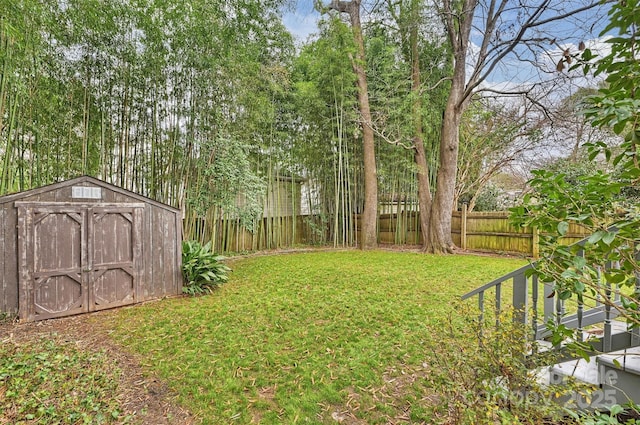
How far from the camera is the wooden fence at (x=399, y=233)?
269 inches

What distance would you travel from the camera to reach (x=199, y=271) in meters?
4.63

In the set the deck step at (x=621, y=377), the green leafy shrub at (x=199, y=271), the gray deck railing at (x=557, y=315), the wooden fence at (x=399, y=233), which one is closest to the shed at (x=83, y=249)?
the green leafy shrub at (x=199, y=271)

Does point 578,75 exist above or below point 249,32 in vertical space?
below

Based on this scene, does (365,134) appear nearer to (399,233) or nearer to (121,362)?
(399,233)

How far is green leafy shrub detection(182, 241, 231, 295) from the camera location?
4.55 m

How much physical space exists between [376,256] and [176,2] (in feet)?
20.9

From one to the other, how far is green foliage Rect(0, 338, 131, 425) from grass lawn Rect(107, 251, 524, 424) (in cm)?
37

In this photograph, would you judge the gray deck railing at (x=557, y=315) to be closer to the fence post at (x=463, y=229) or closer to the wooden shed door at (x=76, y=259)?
the wooden shed door at (x=76, y=259)

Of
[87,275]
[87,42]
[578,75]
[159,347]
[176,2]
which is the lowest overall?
[159,347]

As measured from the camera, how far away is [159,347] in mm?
2818

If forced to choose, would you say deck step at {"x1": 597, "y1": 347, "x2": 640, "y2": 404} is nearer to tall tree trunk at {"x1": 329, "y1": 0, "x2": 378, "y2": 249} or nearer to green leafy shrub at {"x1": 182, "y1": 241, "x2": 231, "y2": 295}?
green leafy shrub at {"x1": 182, "y1": 241, "x2": 231, "y2": 295}

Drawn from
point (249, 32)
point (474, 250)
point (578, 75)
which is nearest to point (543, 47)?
point (578, 75)

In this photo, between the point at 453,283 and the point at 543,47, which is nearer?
the point at 453,283

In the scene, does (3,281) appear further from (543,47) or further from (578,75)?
(543,47)
